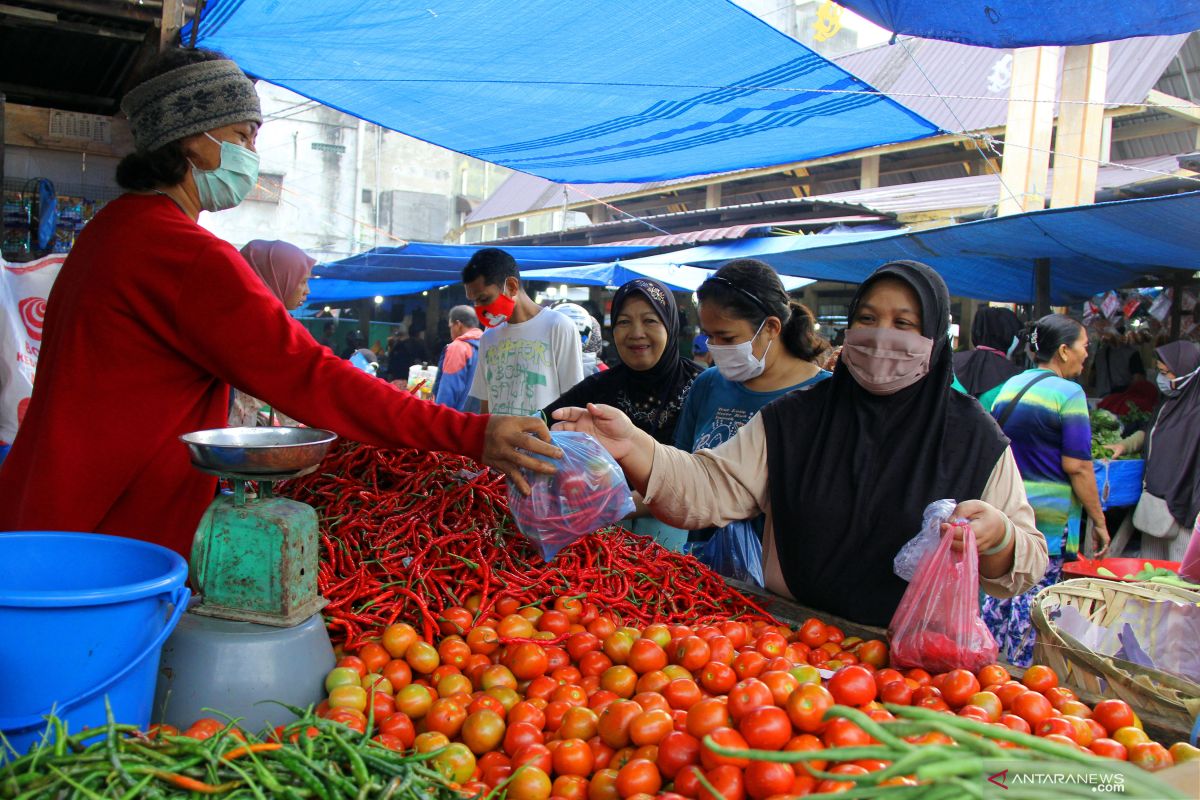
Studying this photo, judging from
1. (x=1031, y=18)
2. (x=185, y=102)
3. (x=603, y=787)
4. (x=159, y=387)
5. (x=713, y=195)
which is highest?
(x=713, y=195)

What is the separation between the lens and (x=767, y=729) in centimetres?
145

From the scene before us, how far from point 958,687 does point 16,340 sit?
402cm

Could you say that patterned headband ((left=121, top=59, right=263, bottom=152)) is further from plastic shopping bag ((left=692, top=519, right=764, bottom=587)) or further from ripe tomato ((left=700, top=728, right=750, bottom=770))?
plastic shopping bag ((left=692, top=519, right=764, bottom=587))

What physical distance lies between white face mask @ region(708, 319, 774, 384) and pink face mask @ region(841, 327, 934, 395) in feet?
2.89

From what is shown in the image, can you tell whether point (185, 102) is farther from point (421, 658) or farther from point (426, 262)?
point (426, 262)

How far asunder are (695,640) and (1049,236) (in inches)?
227

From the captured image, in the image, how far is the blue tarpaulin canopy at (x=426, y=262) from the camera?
11.9 m

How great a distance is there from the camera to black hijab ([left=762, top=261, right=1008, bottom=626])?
2324 mm

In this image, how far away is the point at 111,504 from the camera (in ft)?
6.28

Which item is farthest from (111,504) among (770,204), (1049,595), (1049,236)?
(770,204)

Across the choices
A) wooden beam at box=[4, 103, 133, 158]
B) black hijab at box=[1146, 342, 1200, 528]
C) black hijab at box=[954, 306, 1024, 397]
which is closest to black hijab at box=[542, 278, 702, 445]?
black hijab at box=[954, 306, 1024, 397]

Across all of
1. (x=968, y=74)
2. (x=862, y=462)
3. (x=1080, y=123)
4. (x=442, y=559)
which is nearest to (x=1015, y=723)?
(x=862, y=462)

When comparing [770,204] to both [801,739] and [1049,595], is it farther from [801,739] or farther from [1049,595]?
[801,739]

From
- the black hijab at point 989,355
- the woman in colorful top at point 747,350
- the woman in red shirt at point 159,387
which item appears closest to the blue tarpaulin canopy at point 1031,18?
the woman in colorful top at point 747,350
